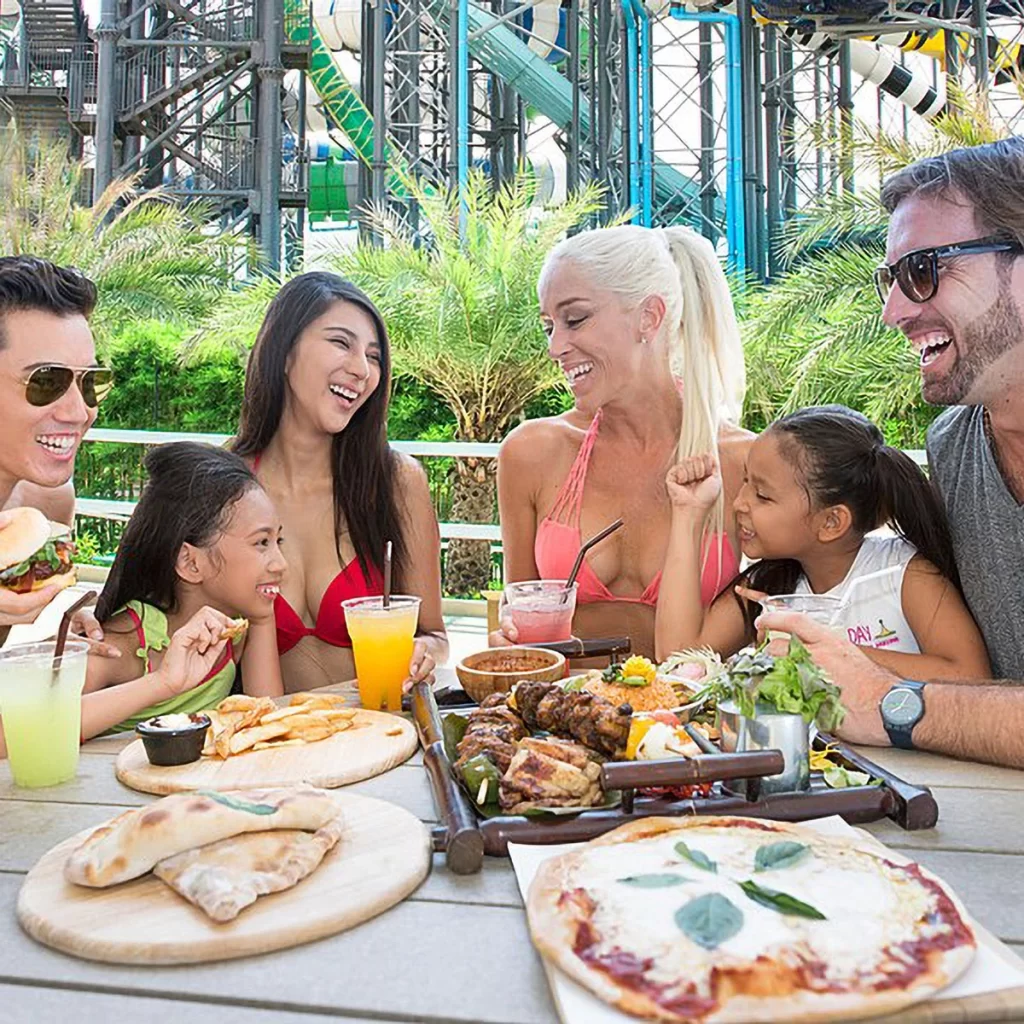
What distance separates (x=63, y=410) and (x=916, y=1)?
15.9 metres

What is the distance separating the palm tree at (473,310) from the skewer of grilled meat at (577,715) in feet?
22.2

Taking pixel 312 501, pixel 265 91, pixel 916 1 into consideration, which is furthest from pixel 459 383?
pixel 265 91

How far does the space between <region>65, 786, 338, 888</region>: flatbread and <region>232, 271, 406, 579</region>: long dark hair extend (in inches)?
63.9

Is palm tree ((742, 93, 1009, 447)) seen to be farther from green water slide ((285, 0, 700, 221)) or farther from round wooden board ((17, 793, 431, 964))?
green water slide ((285, 0, 700, 221))

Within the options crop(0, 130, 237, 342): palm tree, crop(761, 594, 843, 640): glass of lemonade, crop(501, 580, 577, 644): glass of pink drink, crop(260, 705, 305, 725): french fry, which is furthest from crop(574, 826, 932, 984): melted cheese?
crop(0, 130, 237, 342): palm tree

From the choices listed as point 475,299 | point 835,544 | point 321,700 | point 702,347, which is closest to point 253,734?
point 321,700

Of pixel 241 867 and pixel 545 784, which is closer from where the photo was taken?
pixel 241 867

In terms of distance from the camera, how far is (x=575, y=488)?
319 cm

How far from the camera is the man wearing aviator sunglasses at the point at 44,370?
2.28 meters

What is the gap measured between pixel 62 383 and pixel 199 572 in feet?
1.73

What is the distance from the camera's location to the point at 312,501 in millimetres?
2992

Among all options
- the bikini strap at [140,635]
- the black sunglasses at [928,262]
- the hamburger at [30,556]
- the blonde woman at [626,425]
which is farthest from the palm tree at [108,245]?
the black sunglasses at [928,262]

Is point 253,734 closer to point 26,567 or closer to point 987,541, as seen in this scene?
point 26,567

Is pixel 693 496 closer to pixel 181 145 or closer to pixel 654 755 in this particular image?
pixel 654 755
